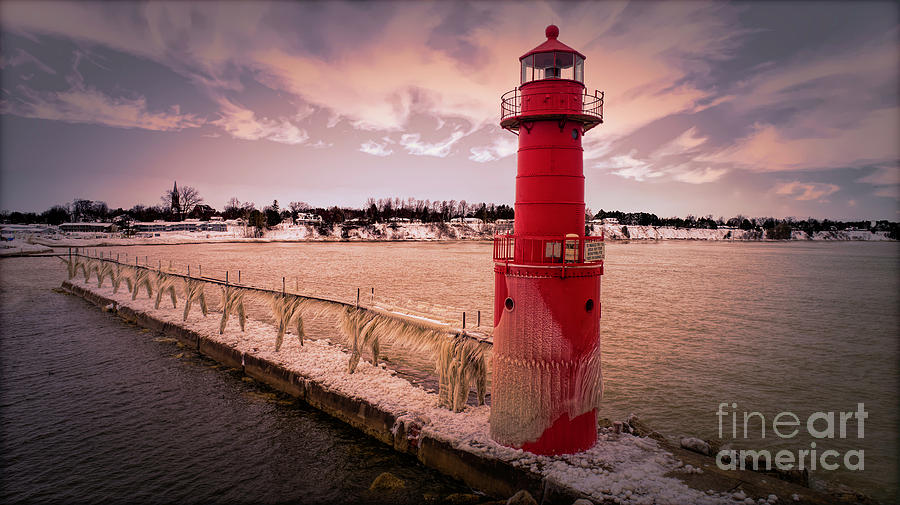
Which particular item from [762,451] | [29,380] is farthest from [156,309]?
[762,451]

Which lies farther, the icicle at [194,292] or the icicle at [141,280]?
the icicle at [141,280]

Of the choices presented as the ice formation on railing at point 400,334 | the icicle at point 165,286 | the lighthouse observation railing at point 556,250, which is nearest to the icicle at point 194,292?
the ice formation on railing at point 400,334

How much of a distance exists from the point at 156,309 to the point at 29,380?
28.2 ft

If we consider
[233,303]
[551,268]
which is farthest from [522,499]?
[233,303]

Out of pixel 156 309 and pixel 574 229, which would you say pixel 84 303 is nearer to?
pixel 156 309

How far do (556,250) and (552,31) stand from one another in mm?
3809

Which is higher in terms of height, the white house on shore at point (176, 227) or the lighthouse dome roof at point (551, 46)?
the lighthouse dome roof at point (551, 46)

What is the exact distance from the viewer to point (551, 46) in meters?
7.98

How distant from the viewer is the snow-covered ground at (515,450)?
7.17m

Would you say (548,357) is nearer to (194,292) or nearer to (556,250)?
(556,250)

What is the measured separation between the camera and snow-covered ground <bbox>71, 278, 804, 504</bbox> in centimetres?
717

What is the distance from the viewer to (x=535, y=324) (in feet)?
26.8

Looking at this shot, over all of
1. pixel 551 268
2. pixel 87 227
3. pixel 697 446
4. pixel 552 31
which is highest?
pixel 552 31

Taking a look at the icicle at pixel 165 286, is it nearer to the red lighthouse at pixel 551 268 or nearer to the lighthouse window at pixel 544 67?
the red lighthouse at pixel 551 268
